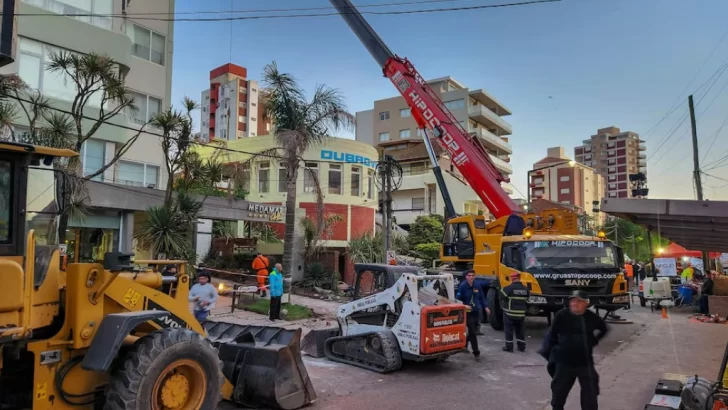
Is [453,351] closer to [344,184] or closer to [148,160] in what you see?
[148,160]

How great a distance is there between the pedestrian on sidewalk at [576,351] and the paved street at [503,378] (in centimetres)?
146

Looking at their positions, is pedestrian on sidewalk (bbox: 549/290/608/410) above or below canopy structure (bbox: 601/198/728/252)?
below

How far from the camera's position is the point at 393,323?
28.2ft

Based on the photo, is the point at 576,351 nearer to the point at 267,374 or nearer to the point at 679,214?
the point at 267,374

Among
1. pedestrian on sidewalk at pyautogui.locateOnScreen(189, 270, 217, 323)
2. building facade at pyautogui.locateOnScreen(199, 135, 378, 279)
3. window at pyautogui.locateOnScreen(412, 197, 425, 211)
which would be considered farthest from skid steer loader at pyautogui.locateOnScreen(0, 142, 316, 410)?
window at pyautogui.locateOnScreen(412, 197, 425, 211)

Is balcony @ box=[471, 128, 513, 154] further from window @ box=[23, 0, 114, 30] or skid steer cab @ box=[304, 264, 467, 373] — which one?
skid steer cab @ box=[304, 264, 467, 373]

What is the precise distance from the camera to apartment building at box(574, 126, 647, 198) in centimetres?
12919

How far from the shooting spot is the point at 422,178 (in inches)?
1727

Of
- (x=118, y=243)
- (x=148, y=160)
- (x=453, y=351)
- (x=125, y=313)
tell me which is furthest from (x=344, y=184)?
(x=125, y=313)

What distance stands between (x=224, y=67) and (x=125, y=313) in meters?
92.7

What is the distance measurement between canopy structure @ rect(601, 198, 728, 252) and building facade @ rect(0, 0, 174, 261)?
35.9ft

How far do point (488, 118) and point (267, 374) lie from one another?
179 ft

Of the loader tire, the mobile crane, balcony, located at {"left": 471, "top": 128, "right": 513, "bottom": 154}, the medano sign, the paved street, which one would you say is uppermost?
balcony, located at {"left": 471, "top": 128, "right": 513, "bottom": 154}

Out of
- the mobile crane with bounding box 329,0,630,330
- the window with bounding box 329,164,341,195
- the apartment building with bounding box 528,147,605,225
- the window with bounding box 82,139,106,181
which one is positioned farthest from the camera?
the apartment building with bounding box 528,147,605,225
